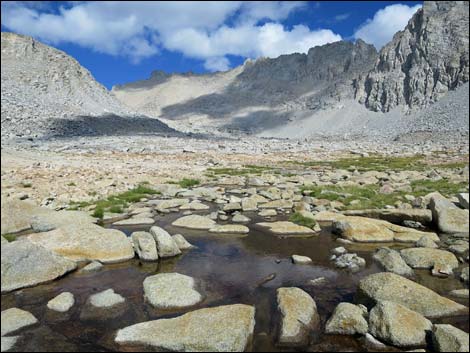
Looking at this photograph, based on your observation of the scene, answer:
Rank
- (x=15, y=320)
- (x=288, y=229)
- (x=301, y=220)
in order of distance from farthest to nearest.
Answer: (x=301, y=220), (x=288, y=229), (x=15, y=320)

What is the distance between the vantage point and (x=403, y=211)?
20.0 m

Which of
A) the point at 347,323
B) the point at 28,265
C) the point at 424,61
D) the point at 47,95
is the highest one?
the point at 424,61

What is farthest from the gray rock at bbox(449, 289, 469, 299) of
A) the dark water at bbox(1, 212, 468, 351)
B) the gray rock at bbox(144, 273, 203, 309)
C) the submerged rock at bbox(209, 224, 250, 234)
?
the submerged rock at bbox(209, 224, 250, 234)

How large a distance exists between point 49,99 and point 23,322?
10908 cm

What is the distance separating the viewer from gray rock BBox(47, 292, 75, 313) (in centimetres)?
958

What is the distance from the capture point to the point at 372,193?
27172mm

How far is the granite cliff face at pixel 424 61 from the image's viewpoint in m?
145

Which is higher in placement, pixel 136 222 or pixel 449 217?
pixel 449 217

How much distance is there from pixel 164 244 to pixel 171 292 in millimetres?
3726

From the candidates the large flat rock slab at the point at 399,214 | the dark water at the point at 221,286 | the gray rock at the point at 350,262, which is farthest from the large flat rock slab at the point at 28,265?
the large flat rock slab at the point at 399,214

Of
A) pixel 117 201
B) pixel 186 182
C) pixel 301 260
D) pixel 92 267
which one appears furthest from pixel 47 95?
pixel 301 260

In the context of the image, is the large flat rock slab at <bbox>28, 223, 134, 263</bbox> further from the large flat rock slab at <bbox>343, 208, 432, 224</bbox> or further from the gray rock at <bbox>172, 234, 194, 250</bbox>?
the large flat rock slab at <bbox>343, 208, 432, 224</bbox>

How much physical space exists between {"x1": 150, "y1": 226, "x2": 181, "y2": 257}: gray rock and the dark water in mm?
341

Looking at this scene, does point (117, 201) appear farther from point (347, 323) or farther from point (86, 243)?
point (347, 323)
